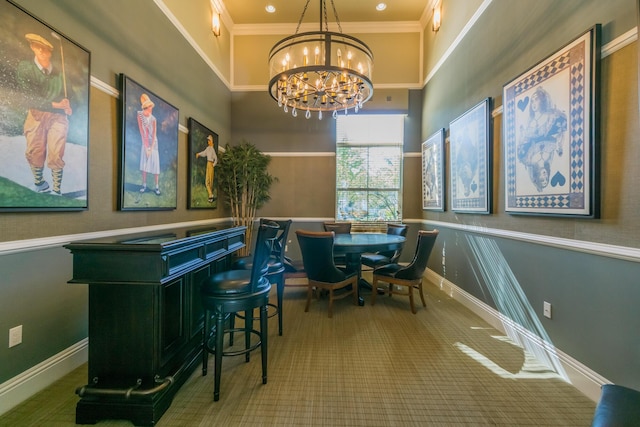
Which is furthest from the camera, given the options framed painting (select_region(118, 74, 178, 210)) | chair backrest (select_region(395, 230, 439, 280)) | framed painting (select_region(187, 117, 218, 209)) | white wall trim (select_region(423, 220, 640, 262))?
framed painting (select_region(187, 117, 218, 209))

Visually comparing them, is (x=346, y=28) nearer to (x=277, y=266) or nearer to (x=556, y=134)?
(x=556, y=134)

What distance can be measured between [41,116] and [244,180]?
3.00 m

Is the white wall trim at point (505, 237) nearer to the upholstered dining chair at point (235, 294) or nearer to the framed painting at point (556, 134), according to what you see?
the framed painting at point (556, 134)

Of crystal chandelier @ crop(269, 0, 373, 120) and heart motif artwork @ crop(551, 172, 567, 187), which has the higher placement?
crystal chandelier @ crop(269, 0, 373, 120)

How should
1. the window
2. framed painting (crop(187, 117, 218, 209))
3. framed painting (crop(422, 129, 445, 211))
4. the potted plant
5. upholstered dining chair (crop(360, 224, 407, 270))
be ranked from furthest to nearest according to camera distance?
the window → the potted plant → framed painting (crop(422, 129, 445, 211)) → upholstered dining chair (crop(360, 224, 407, 270)) → framed painting (crop(187, 117, 218, 209))

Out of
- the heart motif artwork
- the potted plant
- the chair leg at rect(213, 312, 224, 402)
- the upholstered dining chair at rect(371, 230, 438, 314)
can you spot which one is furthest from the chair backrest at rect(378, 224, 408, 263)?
the chair leg at rect(213, 312, 224, 402)

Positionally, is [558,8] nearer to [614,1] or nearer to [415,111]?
[614,1]

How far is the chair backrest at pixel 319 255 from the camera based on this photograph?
297 centimetres

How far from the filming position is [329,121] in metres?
5.41

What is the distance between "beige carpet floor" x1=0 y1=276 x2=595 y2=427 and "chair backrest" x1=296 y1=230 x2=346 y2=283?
1.96 ft

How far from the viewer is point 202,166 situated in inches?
159

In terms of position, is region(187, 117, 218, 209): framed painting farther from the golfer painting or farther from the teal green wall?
the teal green wall

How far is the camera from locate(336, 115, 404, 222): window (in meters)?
5.38

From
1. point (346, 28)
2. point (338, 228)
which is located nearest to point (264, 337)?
point (338, 228)
